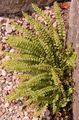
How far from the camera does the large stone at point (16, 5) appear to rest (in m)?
5.19

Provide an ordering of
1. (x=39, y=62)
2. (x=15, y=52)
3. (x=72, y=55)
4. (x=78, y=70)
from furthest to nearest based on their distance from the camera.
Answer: (x=15, y=52), (x=39, y=62), (x=72, y=55), (x=78, y=70)

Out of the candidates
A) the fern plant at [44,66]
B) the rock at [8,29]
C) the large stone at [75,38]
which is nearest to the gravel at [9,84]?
the rock at [8,29]

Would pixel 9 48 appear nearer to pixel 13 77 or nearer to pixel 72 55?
pixel 13 77

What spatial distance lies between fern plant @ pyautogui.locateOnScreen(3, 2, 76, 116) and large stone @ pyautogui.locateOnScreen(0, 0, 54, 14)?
610 mm

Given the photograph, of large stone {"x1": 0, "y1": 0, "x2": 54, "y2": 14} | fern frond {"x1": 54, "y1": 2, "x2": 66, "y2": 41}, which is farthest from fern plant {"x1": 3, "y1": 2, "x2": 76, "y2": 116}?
large stone {"x1": 0, "y1": 0, "x2": 54, "y2": 14}

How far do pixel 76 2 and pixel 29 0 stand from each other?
3.47ft

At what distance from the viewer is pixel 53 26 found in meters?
5.13

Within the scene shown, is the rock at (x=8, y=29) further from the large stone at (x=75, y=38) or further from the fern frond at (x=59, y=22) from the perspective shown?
the large stone at (x=75, y=38)

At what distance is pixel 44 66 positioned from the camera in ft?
14.9

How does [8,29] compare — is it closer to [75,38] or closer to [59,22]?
[59,22]

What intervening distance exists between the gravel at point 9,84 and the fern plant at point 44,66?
0.13m

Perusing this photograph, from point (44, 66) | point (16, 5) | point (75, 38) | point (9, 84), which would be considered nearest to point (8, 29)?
point (16, 5)

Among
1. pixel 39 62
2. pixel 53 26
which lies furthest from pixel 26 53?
pixel 53 26

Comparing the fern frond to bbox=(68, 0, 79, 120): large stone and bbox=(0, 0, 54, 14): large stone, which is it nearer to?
bbox=(68, 0, 79, 120): large stone
